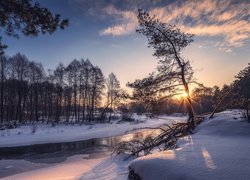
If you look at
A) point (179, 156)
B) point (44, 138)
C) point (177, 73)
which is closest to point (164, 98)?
point (177, 73)

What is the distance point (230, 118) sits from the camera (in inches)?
334

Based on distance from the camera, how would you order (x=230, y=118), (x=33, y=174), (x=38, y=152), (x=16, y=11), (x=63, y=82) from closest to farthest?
(x=16, y=11) → (x=230, y=118) → (x=33, y=174) → (x=38, y=152) → (x=63, y=82)

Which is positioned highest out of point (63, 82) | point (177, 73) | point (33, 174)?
point (63, 82)

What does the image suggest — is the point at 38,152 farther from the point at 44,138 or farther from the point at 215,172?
the point at 215,172

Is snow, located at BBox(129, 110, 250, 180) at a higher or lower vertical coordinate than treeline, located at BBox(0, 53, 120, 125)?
lower

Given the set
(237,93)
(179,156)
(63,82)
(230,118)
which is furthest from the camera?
(63,82)

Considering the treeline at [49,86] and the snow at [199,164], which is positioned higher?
the treeline at [49,86]

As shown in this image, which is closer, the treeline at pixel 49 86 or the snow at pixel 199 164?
the snow at pixel 199 164

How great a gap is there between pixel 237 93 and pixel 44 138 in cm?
2087

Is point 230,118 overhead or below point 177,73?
below

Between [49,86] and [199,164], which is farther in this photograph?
[49,86]

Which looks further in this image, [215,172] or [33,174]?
[33,174]

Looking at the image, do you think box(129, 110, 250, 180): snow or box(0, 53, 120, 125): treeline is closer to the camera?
box(129, 110, 250, 180): snow

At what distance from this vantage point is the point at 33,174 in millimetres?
11297
